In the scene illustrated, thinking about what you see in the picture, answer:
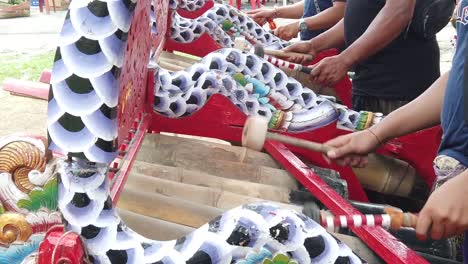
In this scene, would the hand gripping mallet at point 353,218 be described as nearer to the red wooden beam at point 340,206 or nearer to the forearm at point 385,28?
the red wooden beam at point 340,206

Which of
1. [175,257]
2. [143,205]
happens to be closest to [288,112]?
[143,205]

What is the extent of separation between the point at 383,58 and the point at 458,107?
82cm

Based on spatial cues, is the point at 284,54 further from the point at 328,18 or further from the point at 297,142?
the point at 297,142

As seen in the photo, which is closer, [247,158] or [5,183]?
[5,183]

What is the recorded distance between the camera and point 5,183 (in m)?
0.96

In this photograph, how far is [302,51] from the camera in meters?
2.18

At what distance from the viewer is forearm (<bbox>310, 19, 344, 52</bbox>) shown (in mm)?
2178

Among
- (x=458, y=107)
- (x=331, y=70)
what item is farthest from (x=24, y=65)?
(x=458, y=107)

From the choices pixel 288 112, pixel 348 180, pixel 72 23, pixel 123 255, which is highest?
pixel 72 23

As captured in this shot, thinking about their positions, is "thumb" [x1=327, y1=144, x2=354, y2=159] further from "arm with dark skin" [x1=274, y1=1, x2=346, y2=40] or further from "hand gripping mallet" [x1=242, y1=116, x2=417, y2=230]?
"arm with dark skin" [x1=274, y1=1, x2=346, y2=40]

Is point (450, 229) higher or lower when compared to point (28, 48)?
higher

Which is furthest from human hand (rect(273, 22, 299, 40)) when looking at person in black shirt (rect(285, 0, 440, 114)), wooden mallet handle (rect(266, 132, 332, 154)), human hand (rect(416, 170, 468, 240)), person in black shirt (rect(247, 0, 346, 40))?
human hand (rect(416, 170, 468, 240))

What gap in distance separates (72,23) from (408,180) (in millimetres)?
1116

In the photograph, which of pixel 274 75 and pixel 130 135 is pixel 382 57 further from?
pixel 130 135
